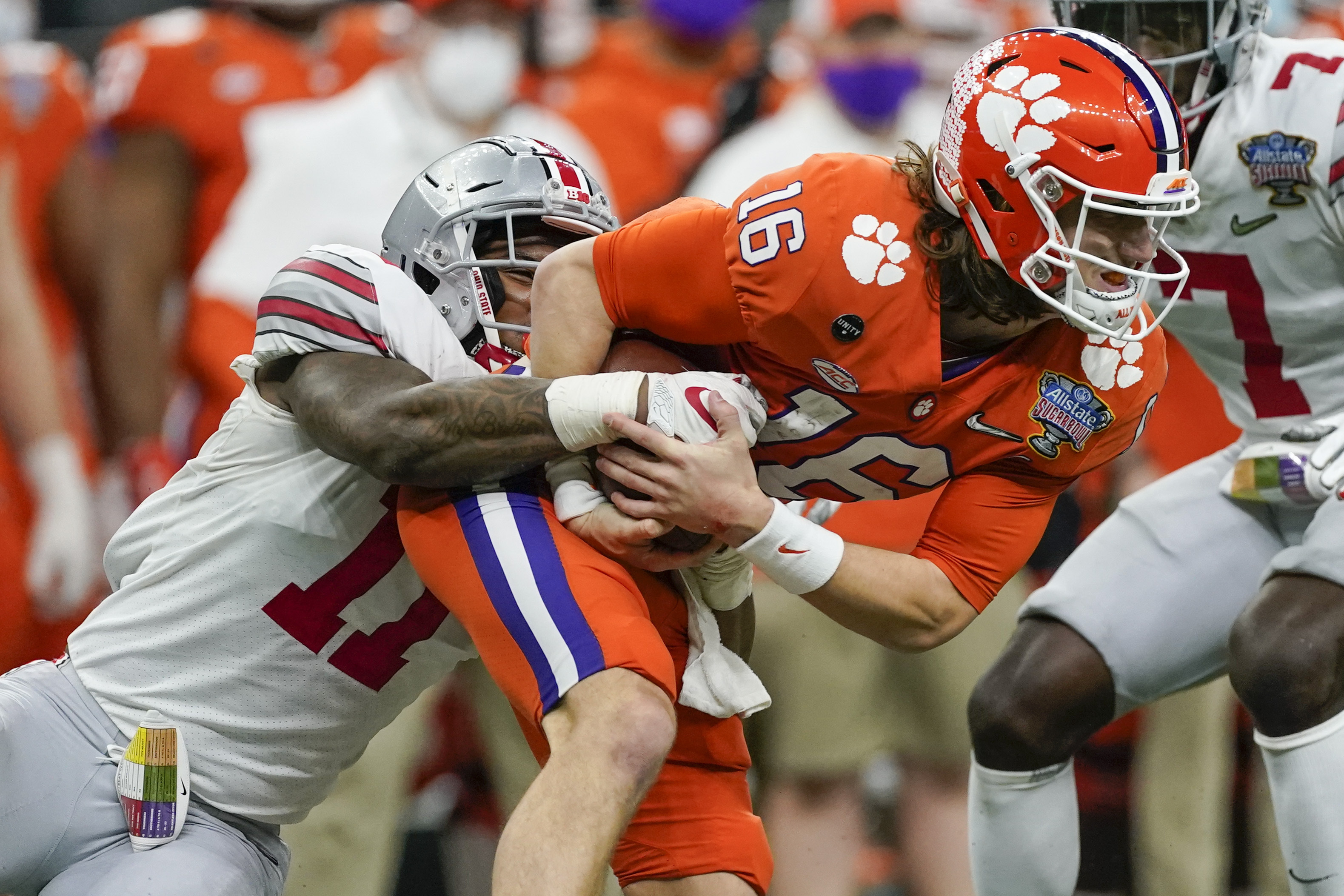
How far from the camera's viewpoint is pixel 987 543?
122 inches

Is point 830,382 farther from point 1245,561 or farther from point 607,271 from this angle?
point 1245,561

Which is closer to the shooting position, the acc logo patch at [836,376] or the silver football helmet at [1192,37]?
the acc logo patch at [836,376]

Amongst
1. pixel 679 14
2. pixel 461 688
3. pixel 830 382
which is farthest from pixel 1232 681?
pixel 679 14

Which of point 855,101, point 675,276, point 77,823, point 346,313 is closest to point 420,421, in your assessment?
point 346,313

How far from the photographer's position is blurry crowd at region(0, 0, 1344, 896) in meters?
5.64

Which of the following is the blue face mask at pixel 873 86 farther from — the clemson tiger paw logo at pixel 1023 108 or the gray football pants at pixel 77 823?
the gray football pants at pixel 77 823

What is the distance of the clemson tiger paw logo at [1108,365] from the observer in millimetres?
3023

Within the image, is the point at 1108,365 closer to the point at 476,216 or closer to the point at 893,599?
the point at 893,599

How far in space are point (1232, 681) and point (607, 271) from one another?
1.47 metres

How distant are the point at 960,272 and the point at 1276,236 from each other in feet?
3.23

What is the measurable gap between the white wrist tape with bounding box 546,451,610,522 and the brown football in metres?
0.03

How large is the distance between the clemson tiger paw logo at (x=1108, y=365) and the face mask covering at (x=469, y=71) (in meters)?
3.33

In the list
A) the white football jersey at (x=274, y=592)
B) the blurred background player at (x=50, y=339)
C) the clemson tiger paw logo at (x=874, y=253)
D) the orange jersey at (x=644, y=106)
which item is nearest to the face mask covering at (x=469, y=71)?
the orange jersey at (x=644, y=106)

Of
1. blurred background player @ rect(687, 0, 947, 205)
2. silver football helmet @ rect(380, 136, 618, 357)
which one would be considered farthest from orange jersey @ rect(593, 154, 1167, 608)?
blurred background player @ rect(687, 0, 947, 205)
